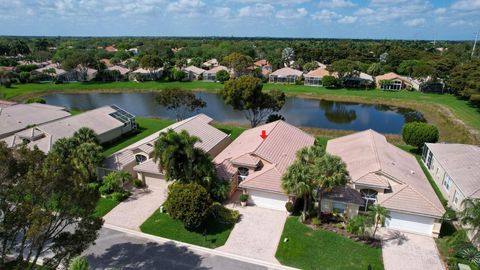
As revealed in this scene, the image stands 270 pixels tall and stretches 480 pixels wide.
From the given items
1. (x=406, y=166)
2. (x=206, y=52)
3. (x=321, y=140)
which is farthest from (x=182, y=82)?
(x=406, y=166)

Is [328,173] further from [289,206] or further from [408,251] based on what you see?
[408,251]

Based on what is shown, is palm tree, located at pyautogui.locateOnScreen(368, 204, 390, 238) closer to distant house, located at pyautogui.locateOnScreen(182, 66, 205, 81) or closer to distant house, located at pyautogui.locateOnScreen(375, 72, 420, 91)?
distant house, located at pyautogui.locateOnScreen(375, 72, 420, 91)

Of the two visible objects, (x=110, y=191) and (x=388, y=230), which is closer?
(x=388, y=230)

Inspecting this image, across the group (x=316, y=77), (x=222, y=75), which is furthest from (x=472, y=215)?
(x=222, y=75)

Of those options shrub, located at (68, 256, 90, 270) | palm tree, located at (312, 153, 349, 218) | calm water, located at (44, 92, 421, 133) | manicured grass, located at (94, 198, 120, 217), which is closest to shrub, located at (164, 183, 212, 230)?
manicured grass, located at (94, 198, 120, 217)

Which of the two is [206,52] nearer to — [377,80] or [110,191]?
[377,80]

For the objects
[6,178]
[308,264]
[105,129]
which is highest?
[6,178]

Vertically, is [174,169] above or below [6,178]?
below
